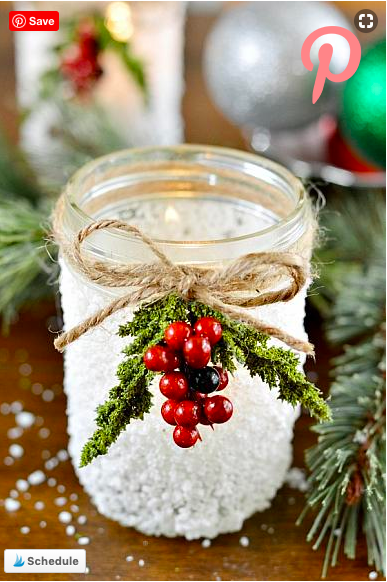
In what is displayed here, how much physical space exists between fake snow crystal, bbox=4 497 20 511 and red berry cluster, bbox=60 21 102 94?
50cm

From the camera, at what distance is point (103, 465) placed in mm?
565

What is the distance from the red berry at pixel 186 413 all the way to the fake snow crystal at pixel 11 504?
0.72ft

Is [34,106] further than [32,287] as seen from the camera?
Yes

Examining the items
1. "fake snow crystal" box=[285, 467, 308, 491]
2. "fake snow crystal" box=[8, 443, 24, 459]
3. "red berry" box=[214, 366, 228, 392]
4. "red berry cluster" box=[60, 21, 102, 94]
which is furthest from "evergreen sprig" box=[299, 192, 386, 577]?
"red berry cluster" box=[60, 21, 102, 94]

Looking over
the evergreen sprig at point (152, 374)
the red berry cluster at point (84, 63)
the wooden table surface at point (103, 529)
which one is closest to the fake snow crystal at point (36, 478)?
the wooden table surface at point (103, 529)

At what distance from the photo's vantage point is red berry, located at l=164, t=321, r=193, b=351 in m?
0.44

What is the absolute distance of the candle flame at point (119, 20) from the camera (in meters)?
0.96

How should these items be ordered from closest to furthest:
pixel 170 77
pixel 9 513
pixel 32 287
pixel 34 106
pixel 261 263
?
pixel 261 263
pixel 9 513
pixel 32 287
pixel 34 106
pixel 170 77

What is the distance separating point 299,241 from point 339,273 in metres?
0.29

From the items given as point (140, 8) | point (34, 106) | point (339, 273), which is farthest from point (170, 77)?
point (339, 273)

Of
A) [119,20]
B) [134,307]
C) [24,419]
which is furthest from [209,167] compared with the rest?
[119,20]

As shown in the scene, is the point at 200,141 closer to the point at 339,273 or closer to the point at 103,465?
the point at 339,273

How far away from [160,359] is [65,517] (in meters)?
0.22

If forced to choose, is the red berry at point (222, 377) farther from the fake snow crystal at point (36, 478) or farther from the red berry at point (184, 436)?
the fake snow crystal at point (36, 478)
